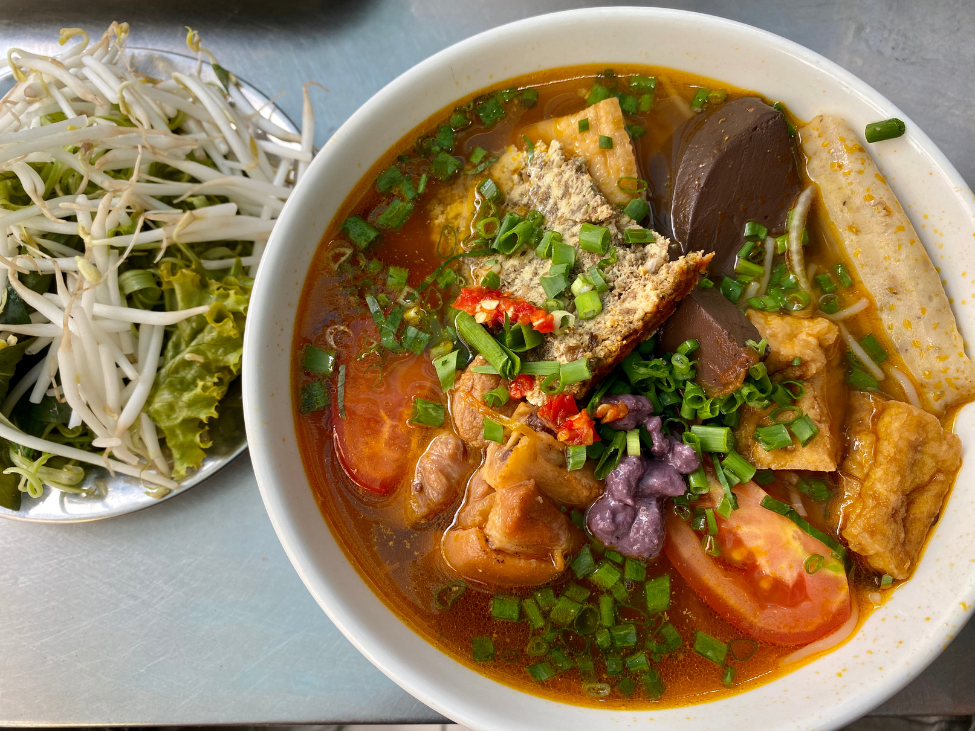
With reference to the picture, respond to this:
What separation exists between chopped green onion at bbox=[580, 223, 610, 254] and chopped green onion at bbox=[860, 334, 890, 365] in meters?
1.01

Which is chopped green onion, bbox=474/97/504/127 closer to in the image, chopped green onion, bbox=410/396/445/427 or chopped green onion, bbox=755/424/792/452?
chopped green onion, bbox=410/396/445/427

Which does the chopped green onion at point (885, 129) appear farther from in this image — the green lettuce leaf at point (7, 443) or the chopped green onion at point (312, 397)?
the green lettuce leaf at point (7, 443)

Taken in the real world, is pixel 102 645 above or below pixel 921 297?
below

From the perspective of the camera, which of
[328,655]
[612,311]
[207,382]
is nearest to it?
[612,311]

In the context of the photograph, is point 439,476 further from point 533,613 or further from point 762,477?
point 762,477

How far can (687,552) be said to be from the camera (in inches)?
83.4

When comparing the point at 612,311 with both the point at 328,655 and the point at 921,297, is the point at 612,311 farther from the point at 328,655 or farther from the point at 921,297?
the point at 328,655

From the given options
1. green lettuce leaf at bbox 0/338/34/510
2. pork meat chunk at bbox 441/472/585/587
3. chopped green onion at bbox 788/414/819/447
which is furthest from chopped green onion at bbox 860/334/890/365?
green lettuce leaf at bbox 0/338/34/510

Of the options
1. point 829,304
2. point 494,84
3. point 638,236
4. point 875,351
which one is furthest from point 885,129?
point 494,84

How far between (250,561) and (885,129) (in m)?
2.93

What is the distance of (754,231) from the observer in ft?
7.27

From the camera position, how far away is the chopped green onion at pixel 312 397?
215cm

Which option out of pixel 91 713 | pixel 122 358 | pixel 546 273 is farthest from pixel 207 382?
pixel 91 713

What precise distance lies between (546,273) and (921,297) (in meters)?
1.26
